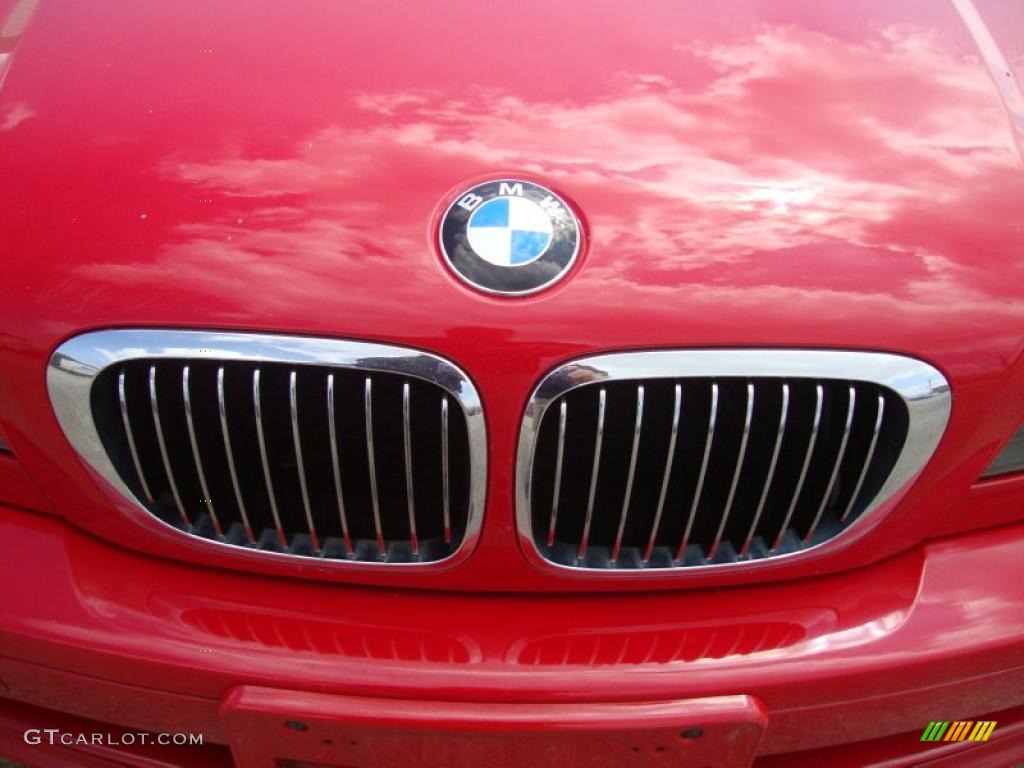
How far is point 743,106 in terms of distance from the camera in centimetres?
169

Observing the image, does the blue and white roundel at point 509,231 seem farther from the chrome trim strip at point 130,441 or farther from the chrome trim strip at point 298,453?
the chrome trim strip at point 130,441

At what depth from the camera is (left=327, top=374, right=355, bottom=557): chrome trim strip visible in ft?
4.83

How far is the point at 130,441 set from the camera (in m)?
1.57

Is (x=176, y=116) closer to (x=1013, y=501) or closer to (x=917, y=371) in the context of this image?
(x=917, y=371)

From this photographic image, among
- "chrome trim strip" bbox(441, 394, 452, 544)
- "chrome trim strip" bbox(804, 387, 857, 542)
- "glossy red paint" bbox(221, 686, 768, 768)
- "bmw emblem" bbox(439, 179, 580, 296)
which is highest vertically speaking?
"bmw emblem" bbox(439, 179, 580, 296)

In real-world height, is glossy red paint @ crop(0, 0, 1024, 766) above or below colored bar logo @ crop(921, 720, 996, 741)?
above

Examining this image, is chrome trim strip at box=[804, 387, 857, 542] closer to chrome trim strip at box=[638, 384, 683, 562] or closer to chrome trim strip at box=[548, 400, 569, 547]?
chrome trim strip at box=[638, 384, 683, 562]

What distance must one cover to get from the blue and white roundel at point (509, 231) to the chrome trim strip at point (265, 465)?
1.22ft

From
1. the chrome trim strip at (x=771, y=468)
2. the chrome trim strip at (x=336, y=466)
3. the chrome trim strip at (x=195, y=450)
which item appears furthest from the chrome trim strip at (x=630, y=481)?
the chrome trim strip at (x=195, y=450)

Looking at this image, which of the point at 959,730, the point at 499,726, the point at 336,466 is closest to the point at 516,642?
the point at 499,726

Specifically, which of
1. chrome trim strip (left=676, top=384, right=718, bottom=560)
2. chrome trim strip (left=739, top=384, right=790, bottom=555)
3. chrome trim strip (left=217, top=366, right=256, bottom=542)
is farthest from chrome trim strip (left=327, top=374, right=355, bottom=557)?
chrome trim strip (left=739, top=384, right=790, bottom=555)

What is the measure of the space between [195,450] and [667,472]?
0.71 metres

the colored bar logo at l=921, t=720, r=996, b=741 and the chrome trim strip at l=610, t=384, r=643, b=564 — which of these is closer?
the chrome trim strip at l=610, t=384, r=643, b=564

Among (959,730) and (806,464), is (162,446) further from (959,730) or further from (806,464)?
(959,730)
